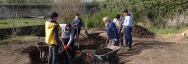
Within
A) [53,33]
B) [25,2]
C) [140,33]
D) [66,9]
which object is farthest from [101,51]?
[25,2]

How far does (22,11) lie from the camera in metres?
24.2

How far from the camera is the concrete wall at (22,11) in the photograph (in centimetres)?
2266

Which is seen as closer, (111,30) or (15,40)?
(111,30)

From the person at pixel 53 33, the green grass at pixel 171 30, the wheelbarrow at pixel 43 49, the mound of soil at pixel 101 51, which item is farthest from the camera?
the green grass at pixel 171 30

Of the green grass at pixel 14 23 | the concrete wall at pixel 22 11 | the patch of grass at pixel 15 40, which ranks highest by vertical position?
the concrete wall at pixel 22 11

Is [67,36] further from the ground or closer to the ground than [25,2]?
closer to the ground

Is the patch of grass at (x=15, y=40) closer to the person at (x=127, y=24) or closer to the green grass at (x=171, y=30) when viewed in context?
the person at (x=127, y=24)

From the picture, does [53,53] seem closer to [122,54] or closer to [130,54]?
[122,54]

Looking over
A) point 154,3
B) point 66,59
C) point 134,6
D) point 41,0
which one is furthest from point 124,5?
point 66,59


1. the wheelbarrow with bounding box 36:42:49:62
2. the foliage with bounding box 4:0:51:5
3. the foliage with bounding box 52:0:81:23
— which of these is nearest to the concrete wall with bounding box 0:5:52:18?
the foliage with bounding box 4:0:51:5

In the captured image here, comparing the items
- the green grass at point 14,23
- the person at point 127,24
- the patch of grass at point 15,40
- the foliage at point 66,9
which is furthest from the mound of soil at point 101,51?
the foliage at point 66,9

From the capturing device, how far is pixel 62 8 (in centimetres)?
1986

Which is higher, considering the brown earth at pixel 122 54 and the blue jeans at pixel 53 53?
the blue jeans at pixel 53 53

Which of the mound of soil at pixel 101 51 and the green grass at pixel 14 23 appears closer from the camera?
the mound of soil at pixel 101 51
